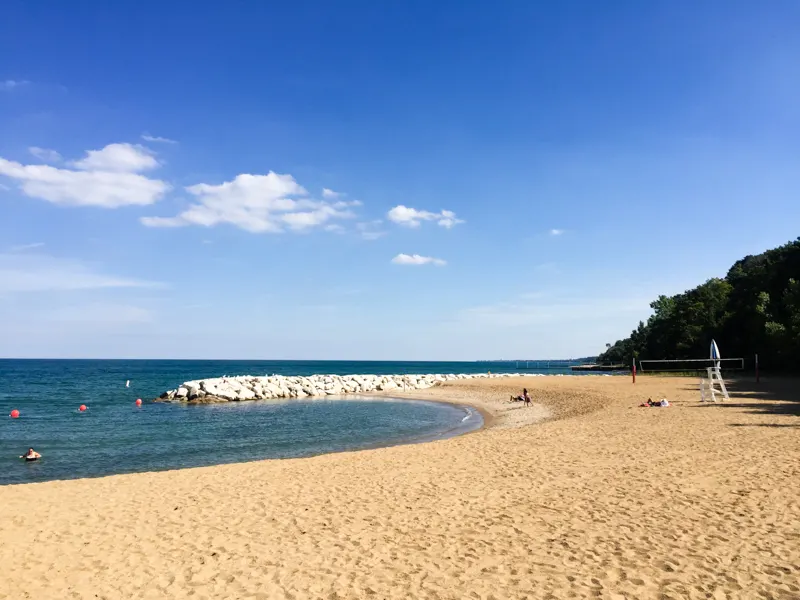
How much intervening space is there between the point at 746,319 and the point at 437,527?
52.3 m

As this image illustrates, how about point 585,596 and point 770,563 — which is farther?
point 770,563

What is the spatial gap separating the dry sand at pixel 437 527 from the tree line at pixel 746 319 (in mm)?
32135

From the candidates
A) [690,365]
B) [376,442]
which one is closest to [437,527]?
[376,442]

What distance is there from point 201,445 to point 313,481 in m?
10.7

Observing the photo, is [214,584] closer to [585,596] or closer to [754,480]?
[585,596]

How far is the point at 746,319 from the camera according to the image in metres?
49.1

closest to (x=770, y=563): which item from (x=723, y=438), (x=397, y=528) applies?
(x=397, y=528)

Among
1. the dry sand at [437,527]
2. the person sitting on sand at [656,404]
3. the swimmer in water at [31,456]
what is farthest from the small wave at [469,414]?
the swimmer in water at [31,456]

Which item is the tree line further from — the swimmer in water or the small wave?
the swimmer in water

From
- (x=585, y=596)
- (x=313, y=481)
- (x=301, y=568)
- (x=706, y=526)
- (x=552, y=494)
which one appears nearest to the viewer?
(x=585, y=596)

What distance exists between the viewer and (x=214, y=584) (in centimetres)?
637

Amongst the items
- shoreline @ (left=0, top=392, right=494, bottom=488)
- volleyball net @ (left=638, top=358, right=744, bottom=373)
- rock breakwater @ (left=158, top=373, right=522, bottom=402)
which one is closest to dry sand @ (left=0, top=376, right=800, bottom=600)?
shoreline @ (left=0, top=392, right=494, bottom=488)

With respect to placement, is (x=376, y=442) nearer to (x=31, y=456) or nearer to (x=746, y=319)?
(x=31, y=456)

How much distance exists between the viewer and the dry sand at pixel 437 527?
6.12 meters
